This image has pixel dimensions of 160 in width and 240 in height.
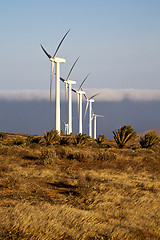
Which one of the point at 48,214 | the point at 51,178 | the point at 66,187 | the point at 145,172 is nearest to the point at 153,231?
the point at 48,214

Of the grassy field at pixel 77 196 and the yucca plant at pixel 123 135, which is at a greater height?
the yucca plant at pixel 123 135

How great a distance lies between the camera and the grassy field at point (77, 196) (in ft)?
21.6

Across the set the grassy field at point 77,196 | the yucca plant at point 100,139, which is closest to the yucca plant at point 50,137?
the yucca plant at point 100,139

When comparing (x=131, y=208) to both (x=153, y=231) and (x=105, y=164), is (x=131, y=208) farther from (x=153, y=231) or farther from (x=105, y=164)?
(x=105, y=164)

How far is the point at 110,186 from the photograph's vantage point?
39.5ft

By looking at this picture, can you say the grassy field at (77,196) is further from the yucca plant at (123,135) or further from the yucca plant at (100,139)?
the yucca plant at (100,139)

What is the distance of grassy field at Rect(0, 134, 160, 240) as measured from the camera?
6590 mm

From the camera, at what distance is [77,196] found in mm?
10703

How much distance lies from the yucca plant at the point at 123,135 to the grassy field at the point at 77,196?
5.07 m

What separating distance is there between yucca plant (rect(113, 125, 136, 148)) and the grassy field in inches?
200

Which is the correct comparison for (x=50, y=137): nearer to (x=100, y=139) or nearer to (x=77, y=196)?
(x=100, y=139)

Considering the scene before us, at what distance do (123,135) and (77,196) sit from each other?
638 inches

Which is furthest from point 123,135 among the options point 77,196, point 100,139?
point 77,196

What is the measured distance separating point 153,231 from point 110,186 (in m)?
4.72
